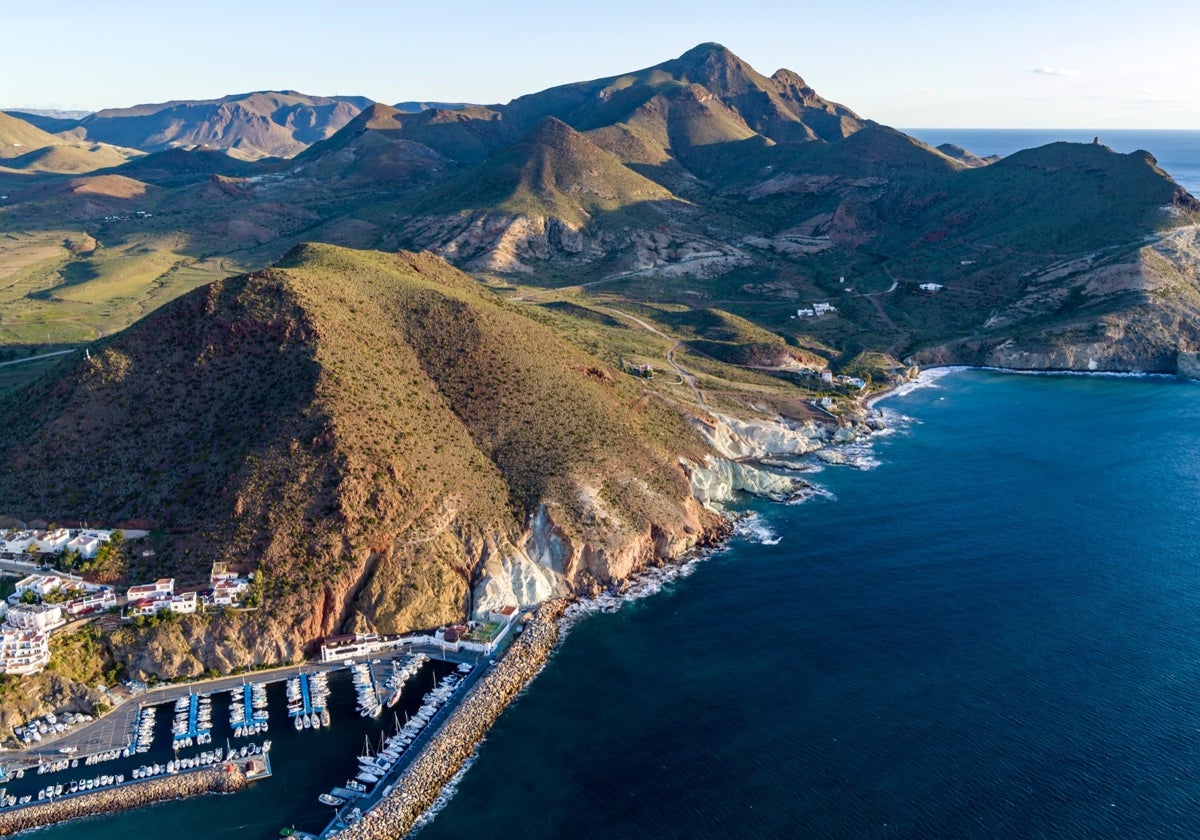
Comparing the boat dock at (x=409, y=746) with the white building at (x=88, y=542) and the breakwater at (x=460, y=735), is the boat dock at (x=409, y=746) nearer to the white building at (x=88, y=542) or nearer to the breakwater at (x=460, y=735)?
the breakwater at (x=460, y=735)

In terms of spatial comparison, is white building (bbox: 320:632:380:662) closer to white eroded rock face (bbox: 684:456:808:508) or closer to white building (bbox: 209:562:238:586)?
white building (bbox: 209:562:238:586)

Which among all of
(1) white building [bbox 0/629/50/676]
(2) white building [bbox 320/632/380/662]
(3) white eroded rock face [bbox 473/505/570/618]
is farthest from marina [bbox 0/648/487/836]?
(3) white eroded rock face [bbox 473/505/570/618]

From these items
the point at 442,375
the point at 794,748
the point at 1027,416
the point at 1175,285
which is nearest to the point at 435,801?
the point at 794,748

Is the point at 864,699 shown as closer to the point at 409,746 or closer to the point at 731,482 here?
the point at 409,746

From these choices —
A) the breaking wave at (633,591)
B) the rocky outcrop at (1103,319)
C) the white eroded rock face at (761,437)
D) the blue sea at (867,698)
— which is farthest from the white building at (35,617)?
the rocky outcrop at (1103,319)

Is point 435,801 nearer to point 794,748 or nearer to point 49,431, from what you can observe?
point 794,748
